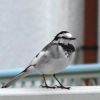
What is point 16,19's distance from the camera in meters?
2.29

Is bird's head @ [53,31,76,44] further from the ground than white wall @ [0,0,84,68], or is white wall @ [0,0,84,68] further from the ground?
bird's head @ [53,31,76,44]

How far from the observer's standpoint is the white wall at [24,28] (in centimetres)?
224

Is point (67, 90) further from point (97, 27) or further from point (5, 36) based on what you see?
point (97, 27)

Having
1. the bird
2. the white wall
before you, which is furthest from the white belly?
the white wall

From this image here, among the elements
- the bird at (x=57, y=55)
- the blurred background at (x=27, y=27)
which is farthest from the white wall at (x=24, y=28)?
the bird at (x=57, y=55)

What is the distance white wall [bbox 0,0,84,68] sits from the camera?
2.24 metres

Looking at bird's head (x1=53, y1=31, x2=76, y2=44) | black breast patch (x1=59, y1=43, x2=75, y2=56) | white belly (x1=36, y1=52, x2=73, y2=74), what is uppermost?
bird's head (x1=53, y1=31, x2=76, y2=44)

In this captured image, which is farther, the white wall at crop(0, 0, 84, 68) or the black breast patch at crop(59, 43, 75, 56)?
the white wall at crop(0, 0, 84, 68)

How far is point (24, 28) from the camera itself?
2314mm

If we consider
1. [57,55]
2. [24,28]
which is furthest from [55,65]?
[24,28]

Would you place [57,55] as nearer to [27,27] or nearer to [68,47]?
[68,47]

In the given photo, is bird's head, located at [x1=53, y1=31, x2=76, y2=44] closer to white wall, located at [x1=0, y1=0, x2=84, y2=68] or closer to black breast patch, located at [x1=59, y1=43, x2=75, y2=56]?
black breast patch, located at [x1=59, y1=43, x2=75, y2=56]

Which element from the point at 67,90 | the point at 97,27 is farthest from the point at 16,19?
the point at 67,90

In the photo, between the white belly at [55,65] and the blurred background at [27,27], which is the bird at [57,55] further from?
the blurred background at [27,27]
